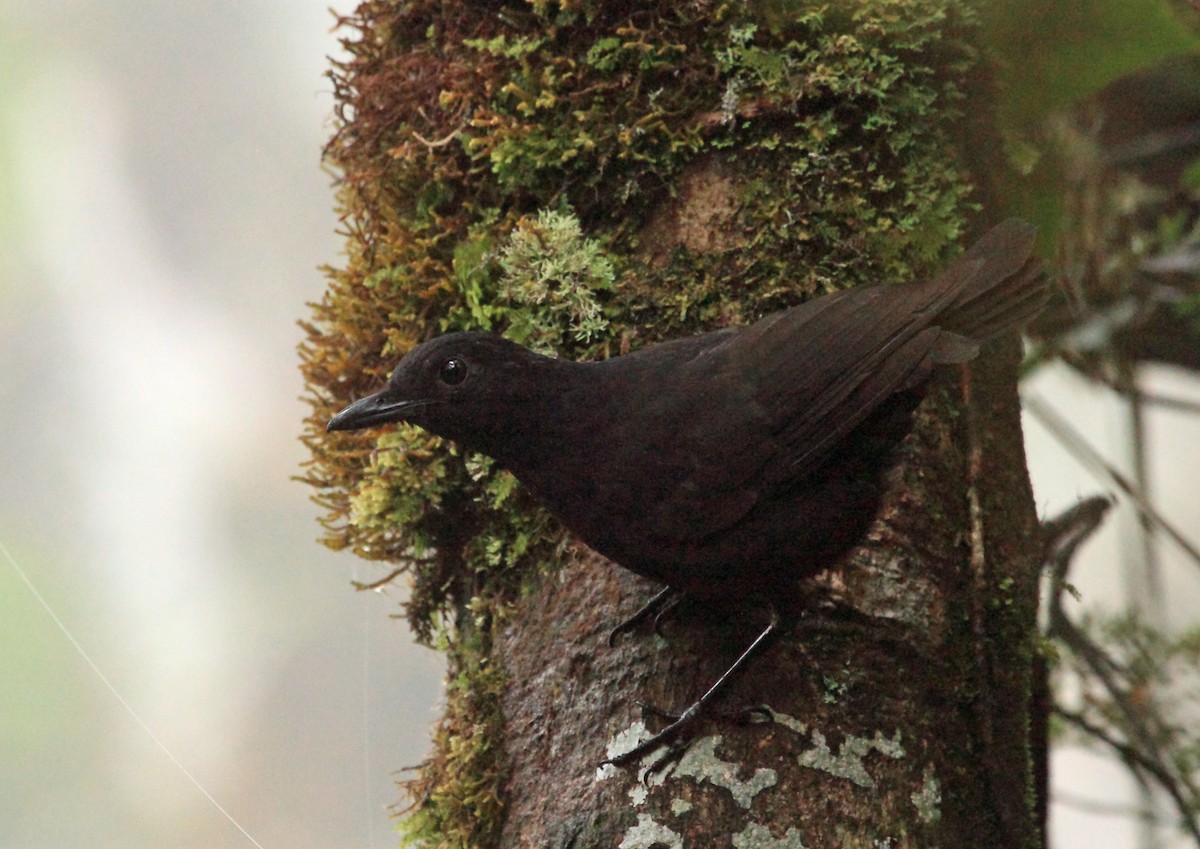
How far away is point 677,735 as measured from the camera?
7.47ft

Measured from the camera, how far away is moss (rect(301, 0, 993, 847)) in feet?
8.97

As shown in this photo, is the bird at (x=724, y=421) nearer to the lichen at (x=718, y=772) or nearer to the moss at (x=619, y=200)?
the lichen at (x=718, y=772)

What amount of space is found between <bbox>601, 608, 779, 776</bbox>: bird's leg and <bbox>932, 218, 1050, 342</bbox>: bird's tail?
35.9 inches

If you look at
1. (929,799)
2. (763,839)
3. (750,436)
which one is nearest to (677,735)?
(763,839)

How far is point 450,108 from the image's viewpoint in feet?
9.93

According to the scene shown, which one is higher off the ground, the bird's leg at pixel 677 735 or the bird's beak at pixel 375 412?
Result: the bird's beak at pixel 375 412

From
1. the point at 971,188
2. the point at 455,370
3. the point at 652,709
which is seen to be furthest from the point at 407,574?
the point at 971,188

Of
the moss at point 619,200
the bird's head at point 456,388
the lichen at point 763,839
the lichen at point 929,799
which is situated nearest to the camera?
the lichen at point 763,839

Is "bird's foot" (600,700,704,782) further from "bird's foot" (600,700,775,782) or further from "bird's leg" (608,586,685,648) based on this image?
"bird's leg" (608,586,685,648)

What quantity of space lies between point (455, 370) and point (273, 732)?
105 centimetres

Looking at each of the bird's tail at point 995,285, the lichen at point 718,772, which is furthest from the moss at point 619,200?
the lichen at point 718,772

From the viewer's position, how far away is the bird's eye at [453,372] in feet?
8.27

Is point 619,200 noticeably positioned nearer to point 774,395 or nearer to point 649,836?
point 774,395

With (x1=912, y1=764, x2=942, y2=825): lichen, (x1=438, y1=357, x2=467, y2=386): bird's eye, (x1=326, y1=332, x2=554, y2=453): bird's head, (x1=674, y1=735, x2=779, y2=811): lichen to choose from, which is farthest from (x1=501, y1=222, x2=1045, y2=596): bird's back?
(x1=912, y1=764, x2=942, y2=825): lichen
